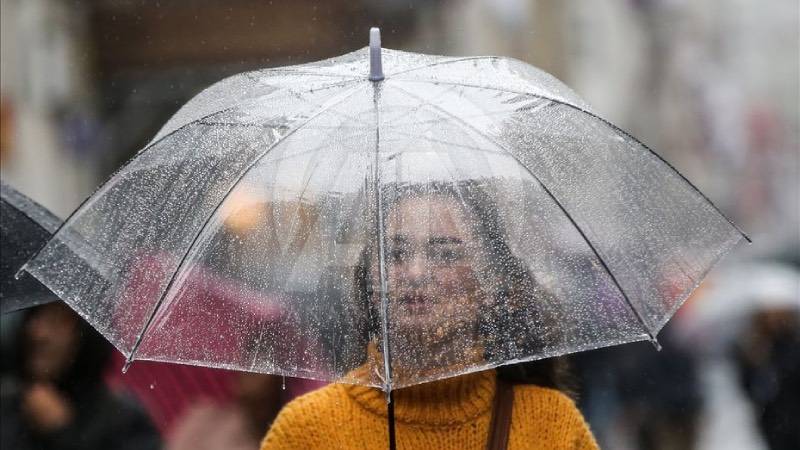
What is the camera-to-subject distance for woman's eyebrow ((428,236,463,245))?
251 cm

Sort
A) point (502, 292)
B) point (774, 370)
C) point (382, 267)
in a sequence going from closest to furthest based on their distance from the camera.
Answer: point (382, 267), point (502, 292), point (774, 370)

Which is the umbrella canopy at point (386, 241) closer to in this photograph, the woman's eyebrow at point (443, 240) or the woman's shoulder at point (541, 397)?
the woman's eyebrow at point (443, 240)

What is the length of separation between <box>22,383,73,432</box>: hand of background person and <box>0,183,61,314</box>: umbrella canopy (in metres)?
1.37

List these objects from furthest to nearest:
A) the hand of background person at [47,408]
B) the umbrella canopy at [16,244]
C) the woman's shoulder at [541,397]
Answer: the hand of background person at [47,408] < the umbrella canopy at [16,244] < the woman's shoulder at [541,397]

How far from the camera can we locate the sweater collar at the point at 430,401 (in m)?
2.82

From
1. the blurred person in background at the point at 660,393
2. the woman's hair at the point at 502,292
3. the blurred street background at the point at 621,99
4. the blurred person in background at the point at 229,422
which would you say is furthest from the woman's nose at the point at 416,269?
the blurred person in background at the point at 660,393

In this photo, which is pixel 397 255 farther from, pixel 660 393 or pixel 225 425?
pixel 660 393

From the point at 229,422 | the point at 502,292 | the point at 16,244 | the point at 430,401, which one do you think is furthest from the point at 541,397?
the point at 229,422

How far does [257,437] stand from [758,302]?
213 cm

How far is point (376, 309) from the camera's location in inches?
95.8

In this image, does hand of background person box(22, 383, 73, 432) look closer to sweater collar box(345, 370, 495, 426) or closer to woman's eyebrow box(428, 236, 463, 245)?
sweater collar box(345, 370, 495, 426)

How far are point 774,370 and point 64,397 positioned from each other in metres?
2.76

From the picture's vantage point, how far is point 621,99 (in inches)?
202

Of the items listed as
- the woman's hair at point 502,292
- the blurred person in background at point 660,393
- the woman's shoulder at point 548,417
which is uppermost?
the woman's hair at point 502,292
